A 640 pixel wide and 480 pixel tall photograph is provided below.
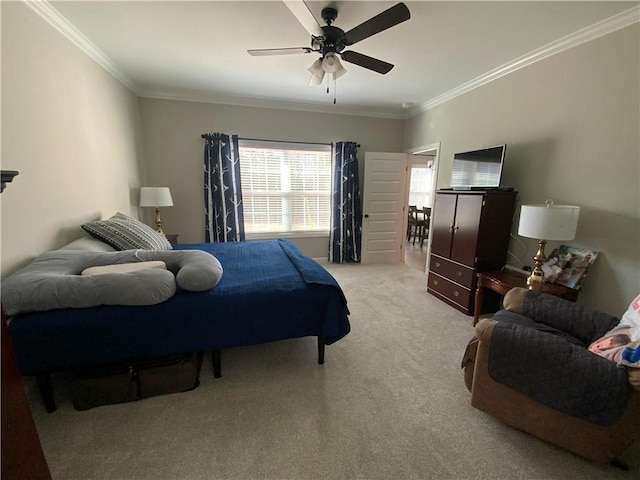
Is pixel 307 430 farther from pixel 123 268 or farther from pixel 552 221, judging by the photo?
pixel 552 221

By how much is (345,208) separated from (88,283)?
3.60 m

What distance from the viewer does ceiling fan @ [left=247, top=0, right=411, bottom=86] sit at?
5.02 feet

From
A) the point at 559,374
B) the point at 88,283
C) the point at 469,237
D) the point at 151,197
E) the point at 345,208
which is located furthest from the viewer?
the point at 345,208

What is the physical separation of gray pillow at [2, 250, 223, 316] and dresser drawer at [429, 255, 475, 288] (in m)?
2.47

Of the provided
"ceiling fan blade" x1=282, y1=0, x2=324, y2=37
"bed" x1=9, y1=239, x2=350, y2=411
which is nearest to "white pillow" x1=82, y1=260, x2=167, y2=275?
"bed" x1=9, y1=239, x2=350, y2=411

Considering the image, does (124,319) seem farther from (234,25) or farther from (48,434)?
(234,25)

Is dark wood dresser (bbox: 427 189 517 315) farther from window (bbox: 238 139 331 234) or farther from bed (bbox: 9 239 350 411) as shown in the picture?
window (bbox: 238 139 331 234)

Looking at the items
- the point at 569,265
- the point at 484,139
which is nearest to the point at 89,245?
the point at 569,265

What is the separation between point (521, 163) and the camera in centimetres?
269

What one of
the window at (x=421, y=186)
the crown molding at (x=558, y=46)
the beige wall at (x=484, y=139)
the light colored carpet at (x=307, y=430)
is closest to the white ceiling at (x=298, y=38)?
the crown molding at (x=558, y=46)

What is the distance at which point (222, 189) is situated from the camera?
3.97 metres

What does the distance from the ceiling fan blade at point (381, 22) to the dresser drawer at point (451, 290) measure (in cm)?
247

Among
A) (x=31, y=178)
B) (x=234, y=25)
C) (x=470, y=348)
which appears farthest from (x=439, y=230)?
(x=31, y=178)

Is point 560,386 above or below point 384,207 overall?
below
